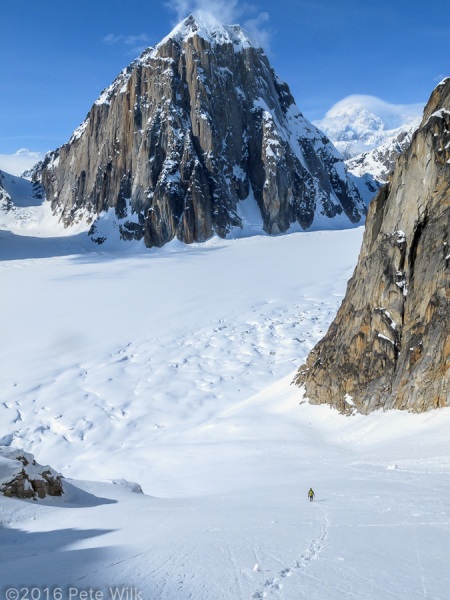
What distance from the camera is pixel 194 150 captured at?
10606cm

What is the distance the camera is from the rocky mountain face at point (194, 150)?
102 meters

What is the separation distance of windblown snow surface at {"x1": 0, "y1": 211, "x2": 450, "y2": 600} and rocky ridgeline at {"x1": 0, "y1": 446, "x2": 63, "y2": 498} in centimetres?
44

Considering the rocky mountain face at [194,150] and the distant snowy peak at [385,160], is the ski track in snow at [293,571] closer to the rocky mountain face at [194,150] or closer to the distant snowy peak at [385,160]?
the rocky mountain face at [194,150]

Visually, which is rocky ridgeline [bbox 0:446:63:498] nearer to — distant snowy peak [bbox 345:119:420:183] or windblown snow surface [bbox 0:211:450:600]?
windblown snow surface [bbox 0:211:450:600]

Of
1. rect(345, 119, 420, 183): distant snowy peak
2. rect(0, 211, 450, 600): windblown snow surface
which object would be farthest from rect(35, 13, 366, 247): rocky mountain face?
rect(345, 119, 420, 183): distant snowy peak

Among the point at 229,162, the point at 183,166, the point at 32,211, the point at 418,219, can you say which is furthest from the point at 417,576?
the point at 32,211

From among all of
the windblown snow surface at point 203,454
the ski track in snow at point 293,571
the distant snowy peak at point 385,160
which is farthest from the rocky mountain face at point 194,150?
the ski track in snow at point 293,571

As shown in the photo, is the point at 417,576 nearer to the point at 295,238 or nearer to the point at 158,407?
the point at 158,407

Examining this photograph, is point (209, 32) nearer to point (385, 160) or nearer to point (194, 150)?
point (194, 150)

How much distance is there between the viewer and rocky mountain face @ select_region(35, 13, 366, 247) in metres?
102

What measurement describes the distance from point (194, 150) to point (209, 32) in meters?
30.3

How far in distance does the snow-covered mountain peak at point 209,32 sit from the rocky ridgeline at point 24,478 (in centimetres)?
11509

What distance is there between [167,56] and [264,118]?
2427 centimetres

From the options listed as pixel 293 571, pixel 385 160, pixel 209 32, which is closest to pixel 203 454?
pixel 293 571
